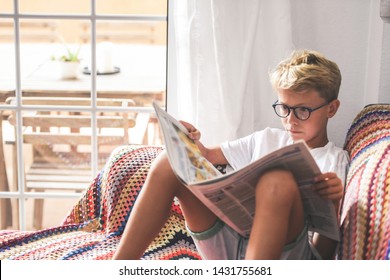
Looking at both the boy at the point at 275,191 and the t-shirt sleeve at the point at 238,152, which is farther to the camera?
the t-shirt sleeve at the point at 238,152

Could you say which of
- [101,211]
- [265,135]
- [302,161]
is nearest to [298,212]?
[302,161]

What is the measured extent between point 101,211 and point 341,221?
87cm

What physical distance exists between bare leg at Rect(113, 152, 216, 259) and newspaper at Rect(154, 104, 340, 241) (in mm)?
85

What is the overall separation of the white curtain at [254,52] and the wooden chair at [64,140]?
57 cm

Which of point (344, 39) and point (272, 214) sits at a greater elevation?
point (344, 39)

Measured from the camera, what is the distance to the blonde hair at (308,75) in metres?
1.83

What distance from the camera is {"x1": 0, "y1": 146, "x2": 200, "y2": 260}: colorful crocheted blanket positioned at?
198cm

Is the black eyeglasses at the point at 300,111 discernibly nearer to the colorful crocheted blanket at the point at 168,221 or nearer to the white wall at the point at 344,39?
the colorful crocheted blanket at the point at 168,221

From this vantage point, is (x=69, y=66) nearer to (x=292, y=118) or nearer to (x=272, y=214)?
(x=292, y=118)

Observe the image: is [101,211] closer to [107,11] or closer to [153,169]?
[153,169]

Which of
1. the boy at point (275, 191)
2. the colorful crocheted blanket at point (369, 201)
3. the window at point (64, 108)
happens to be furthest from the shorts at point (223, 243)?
the window at point (64, 108)

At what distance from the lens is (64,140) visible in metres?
3.10

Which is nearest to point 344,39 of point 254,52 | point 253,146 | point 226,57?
point 254,52

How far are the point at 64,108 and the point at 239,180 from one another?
1.44 metres
